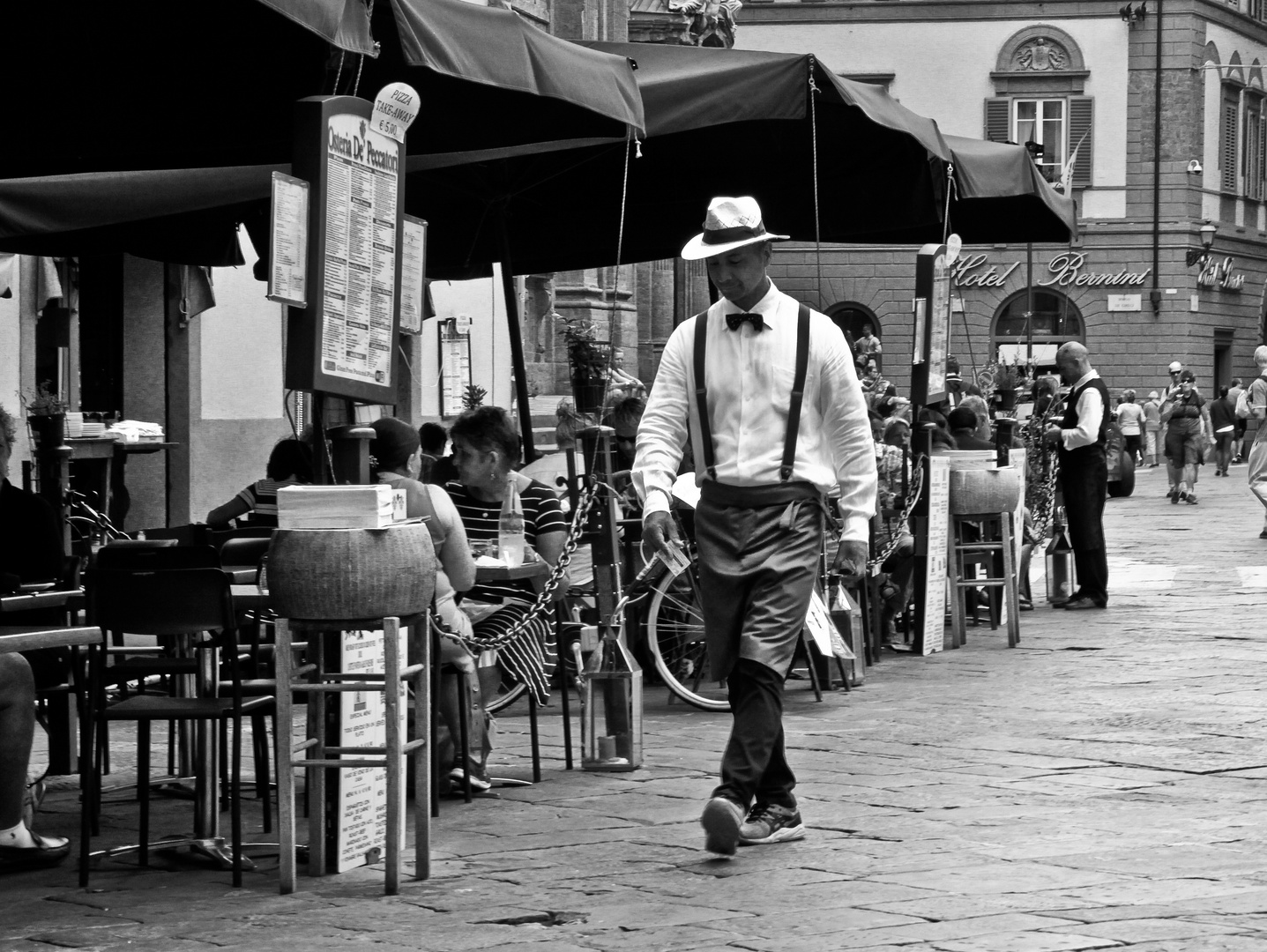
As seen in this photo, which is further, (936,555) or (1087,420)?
(1087,420)

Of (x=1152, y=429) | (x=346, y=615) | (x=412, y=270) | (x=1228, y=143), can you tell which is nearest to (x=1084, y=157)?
(x=1228, y=143)

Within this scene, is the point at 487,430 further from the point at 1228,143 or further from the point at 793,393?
the point at 1228,143

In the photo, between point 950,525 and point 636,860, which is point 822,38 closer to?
point 950,525

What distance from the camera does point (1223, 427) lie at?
3591 centimetres

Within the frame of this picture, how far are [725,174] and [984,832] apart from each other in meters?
6.14

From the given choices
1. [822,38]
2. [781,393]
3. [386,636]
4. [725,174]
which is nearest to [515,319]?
[725,174]

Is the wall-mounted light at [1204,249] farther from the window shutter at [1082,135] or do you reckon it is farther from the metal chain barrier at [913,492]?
the metal chain barrier at [913,492]

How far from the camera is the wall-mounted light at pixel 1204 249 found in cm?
4512

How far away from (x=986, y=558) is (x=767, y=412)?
6.07 m

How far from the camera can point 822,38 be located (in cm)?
4728

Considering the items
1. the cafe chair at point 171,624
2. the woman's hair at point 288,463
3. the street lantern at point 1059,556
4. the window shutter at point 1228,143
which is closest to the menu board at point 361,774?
the cafe chair at point 171,624

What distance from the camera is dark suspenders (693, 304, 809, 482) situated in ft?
20.6

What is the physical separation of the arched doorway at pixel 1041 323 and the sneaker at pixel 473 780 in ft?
129

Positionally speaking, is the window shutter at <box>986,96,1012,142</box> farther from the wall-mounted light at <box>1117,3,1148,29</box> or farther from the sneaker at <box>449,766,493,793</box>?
the sneaker at <box>449,766,493,793</box>
